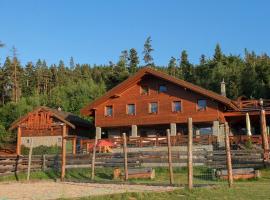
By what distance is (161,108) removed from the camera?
4212cm

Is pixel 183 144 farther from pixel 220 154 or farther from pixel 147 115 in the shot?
pixel 220 154

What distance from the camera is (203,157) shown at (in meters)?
24.9

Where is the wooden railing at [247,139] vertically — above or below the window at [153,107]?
below

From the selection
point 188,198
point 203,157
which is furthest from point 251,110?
point 188,198

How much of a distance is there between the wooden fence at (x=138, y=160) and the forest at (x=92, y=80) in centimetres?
1748

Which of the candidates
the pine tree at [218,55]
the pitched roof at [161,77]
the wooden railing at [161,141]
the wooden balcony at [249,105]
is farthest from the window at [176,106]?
the pine tree at [218,55]

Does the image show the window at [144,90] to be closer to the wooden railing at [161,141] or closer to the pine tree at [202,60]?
the wooden railing at [161,141]

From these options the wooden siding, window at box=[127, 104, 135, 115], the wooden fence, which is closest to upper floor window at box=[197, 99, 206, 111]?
the wooden siding

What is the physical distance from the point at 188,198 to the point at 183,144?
22938 mm

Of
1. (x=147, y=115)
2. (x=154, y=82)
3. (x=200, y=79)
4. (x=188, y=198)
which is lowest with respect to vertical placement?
(x=188, y=198)

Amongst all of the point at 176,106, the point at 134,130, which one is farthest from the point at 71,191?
the point at 134,130

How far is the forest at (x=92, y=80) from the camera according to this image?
6272cm

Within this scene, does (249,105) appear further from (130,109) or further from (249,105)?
(130,109)

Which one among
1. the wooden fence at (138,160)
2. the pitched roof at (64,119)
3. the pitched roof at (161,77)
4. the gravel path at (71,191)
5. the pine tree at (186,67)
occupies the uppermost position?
the pine tree at (186,67)
